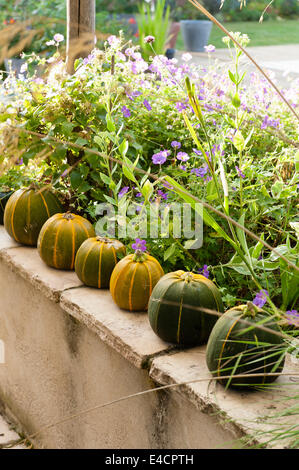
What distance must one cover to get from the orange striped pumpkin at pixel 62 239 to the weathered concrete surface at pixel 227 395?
25.3 inches

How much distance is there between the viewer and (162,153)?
2.09 metres

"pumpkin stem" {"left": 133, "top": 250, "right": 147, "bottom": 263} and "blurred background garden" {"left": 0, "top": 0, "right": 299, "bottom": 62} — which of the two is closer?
"pumpkin stem" {"left": 133, "top": 250, "right": 147, "bottom": 263}

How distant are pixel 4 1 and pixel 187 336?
8352 mm

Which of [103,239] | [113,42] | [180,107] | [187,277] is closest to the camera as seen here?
[187,277]

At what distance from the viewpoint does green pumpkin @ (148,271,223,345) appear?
1.59m

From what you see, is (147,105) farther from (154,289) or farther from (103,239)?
(154,289)

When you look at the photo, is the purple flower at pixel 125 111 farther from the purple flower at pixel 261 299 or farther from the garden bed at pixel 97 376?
the purple flower at pixel 261 299

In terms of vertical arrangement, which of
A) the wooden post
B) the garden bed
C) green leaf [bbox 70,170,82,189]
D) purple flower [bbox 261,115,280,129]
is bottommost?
the garden bed

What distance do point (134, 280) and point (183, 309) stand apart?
0.76 ft

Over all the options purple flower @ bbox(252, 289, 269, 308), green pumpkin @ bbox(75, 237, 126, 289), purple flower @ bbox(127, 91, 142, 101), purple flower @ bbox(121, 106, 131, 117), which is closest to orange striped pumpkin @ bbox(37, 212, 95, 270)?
green pumpkin @ bbox(75, 237, 126, 289)

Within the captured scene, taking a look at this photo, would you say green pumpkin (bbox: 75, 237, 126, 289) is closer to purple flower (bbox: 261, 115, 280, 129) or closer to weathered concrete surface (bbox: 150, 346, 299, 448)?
weathered concrete surface (bbox: 150, 346, 299, 448)

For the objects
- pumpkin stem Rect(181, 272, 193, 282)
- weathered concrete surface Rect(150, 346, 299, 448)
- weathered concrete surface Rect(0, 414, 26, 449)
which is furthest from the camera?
weathered concrete surface Rect(0, 414, 26, 449)

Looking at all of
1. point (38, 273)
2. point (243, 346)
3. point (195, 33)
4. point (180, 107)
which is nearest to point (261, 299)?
point (243, 346)
